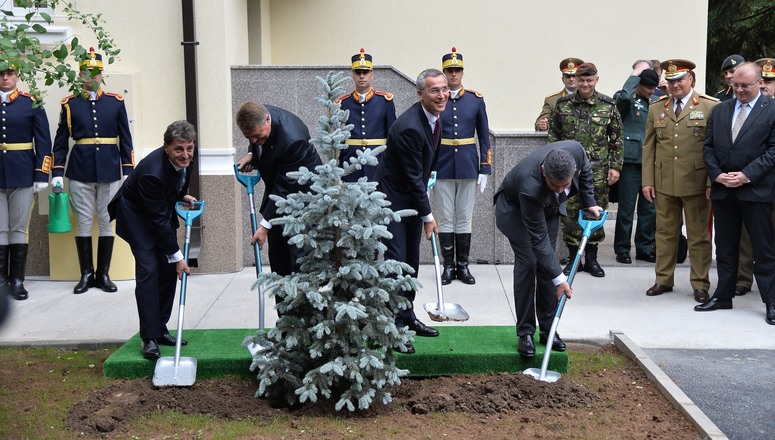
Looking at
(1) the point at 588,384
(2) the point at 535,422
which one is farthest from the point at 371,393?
(1) the point at 588,384

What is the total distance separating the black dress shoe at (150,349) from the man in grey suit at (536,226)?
7.84 feet

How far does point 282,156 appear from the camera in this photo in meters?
6.44

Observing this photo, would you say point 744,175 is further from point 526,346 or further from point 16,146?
point 16,146

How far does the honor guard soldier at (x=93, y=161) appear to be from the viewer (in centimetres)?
879

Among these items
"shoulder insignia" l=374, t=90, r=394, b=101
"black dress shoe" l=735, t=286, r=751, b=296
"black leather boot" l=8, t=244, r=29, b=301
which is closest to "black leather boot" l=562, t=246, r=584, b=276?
"black dress shoe" l=735, t=286, r=751, b=296

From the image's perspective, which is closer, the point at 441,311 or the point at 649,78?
the point at 441,311

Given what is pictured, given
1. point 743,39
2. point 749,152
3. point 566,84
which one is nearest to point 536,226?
point 749,152

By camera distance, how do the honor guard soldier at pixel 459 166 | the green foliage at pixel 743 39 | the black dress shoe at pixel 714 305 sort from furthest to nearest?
A: 1. the green foliage at pixel 743 39
2. the honor guard soldier at pixel 459 166
3. the black dress shoe at pixel 714 305

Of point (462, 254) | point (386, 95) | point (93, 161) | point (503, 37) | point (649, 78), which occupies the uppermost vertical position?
point (503, 37)

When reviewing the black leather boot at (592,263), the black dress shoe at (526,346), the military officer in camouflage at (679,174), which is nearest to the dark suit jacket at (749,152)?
the military officer in camouflage at (679,174)

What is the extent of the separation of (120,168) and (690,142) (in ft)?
16.9

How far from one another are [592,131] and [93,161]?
15.4 ft

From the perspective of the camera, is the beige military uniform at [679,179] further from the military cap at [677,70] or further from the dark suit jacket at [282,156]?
the dark suit jacket at [282,156]

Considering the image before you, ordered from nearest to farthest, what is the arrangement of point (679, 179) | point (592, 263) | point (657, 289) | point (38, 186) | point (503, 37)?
point (679, 179), point (657, 289), point (38, 186), point (592, 263), point (503, 37)
